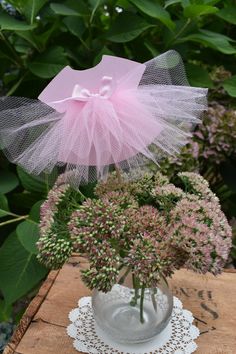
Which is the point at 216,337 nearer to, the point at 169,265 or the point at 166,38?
the point at 169,265

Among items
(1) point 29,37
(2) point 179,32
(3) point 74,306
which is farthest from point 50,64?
(3) point 74,306

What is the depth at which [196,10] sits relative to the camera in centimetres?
100

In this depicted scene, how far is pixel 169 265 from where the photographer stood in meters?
0.64

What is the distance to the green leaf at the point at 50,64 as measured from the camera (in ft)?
3.52

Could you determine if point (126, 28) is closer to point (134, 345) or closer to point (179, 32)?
point (179, 32)

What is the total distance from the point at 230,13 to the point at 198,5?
0.46 ft

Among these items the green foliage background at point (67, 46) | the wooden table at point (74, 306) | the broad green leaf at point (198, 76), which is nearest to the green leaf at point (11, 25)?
the green foliage background at point (67, 46)

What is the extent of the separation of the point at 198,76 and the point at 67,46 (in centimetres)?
32

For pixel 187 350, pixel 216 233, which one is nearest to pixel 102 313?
pixel 187 350

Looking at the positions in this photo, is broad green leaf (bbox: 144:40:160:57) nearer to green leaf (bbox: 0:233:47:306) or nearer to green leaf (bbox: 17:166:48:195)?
green leaf (bbox: 17:166:48:195)

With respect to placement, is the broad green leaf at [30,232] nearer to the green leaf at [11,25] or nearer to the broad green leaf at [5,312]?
the broad green leaf at [5,312]

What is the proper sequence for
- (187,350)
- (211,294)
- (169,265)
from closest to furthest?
(169,265), (187,350), (211,294)

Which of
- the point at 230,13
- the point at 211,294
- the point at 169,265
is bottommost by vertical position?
the point at 211,294

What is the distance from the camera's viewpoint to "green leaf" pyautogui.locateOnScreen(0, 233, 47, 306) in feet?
3.07
